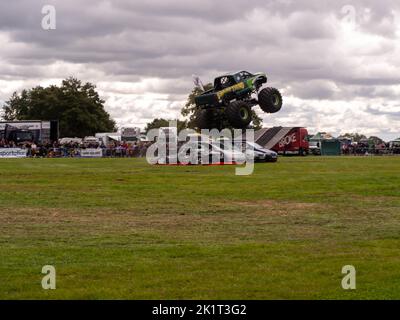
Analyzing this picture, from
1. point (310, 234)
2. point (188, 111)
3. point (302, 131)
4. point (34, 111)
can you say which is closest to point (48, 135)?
point (302, 131)

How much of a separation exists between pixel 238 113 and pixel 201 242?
21.9 metres

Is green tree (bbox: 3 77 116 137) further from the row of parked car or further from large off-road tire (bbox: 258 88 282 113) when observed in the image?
large off-road tire (bbox: 258 88 282 113)

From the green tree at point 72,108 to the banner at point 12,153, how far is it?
51.0 metres

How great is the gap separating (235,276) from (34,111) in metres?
110

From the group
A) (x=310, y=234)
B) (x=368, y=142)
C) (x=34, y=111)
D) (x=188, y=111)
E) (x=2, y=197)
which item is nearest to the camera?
(x=310, y=234)

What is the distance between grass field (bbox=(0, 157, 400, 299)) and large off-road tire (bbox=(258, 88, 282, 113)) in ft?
41.6

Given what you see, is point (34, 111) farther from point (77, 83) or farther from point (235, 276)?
point (235, 276)

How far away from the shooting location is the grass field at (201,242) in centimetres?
828

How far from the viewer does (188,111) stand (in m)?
96.9

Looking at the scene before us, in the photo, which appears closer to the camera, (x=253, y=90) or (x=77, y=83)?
(x=253, y=90)

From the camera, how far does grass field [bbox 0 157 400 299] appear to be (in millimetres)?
8281
